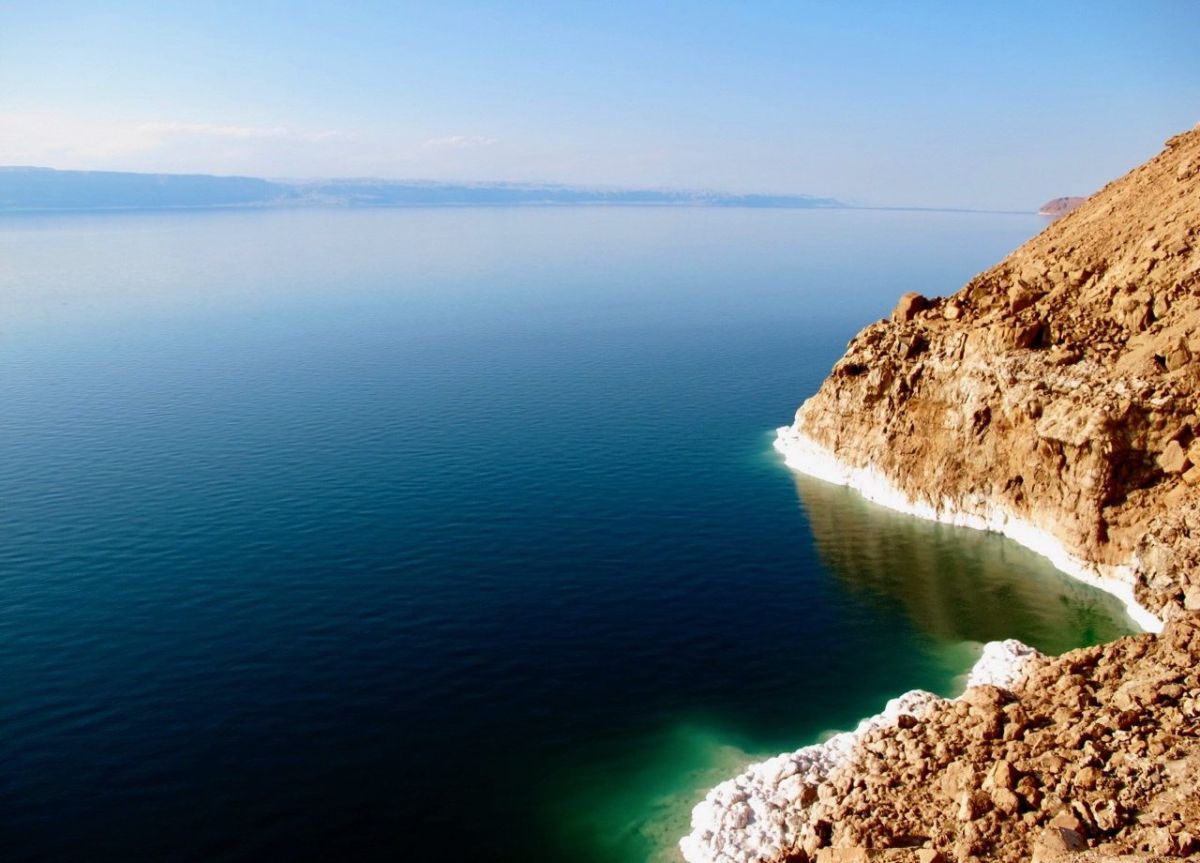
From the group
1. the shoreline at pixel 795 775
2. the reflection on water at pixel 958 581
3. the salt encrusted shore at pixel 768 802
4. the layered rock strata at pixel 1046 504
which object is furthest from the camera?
the reflection on water at pixel 958 581

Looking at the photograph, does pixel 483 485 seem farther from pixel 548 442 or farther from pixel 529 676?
pixel 529 676

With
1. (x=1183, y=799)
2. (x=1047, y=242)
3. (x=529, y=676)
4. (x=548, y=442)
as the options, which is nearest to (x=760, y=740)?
(x=529, y=676)

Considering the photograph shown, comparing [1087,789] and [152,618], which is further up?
[1087,789]

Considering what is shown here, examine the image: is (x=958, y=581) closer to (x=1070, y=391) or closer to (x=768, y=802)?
(x=1070, y=391)

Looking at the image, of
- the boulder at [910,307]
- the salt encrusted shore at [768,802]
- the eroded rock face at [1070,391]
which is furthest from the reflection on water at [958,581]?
the boulder at [910,307]

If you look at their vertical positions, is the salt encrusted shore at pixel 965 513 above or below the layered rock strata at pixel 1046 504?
below

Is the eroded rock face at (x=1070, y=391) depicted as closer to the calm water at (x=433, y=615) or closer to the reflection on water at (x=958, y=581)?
the reflection on water at (x=958, y=581)

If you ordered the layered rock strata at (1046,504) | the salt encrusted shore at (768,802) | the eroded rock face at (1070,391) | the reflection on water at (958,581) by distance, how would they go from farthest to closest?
1. the eroded rock face at (1070,391)
2. the reflection on water at (958,581)
3. the salt encrusted shore at (768,802)
4. the layered rock strata at (1046,504)
